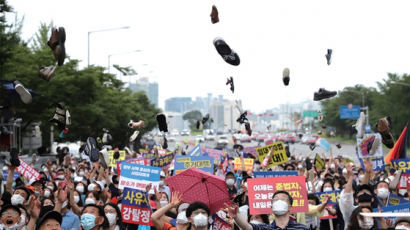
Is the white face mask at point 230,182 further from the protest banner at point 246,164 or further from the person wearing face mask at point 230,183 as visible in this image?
the protest banner at point 246,164

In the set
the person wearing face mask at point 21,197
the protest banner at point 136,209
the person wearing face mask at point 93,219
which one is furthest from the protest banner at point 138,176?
the person wearing face mask at point 93,219

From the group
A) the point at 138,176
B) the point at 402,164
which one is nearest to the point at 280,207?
the point at 138,176

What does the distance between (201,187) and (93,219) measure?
1580mm

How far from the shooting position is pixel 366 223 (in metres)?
6.36

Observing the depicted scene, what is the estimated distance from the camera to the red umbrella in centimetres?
764

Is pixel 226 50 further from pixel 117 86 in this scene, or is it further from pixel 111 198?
pixel 117 86

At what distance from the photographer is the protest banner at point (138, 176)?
912 cm

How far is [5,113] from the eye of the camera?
12.4 metres

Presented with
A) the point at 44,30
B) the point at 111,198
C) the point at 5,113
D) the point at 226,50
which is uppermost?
the point at 44,30

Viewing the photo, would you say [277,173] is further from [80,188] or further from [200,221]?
[200,221]

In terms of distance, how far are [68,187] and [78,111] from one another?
81.6 ft

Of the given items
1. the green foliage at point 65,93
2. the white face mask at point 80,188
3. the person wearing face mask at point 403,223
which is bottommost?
the white face mask at point 80,188

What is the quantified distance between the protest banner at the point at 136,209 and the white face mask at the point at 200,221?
2.23 meters

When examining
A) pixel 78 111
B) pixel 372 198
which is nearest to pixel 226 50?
pixel 372 198
